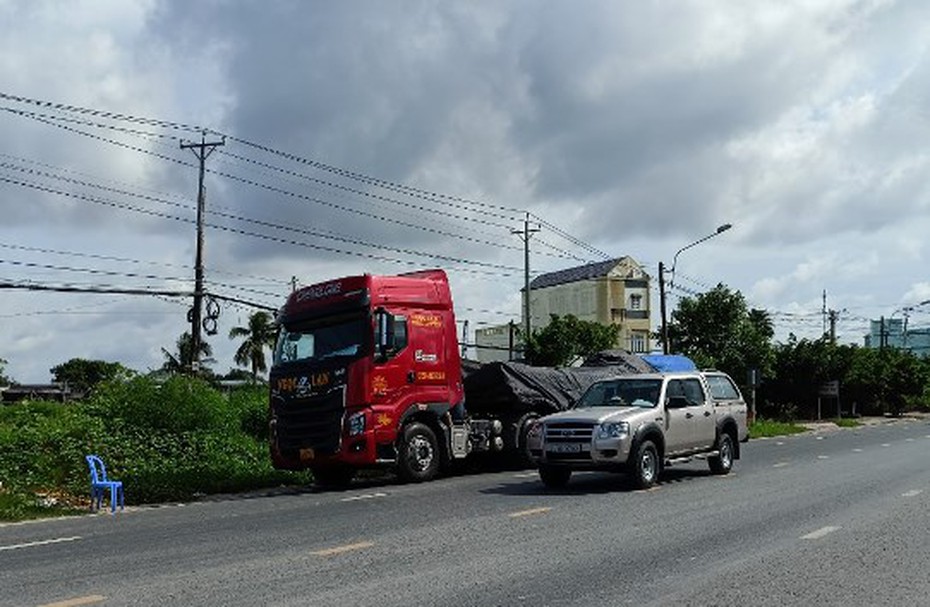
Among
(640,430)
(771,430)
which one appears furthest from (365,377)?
(771,430)

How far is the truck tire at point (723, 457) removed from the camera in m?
19.2

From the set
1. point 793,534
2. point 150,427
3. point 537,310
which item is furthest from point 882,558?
point 537,310

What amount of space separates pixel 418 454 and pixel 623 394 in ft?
12.5

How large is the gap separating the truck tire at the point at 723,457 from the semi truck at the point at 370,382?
4325 mm

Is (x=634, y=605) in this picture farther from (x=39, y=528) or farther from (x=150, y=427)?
(x=150, y=427)

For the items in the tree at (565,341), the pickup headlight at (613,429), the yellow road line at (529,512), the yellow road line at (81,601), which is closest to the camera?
the yellow road line at (81,601)

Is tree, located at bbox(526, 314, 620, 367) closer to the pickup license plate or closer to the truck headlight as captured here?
the truck headlight

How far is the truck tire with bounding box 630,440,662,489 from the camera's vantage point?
1600 centimetres

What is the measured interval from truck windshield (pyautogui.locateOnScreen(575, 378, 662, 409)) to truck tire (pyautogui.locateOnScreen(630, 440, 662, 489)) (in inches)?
33.1

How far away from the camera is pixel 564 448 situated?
1614 cm

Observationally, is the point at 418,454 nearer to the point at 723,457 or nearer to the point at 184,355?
the point at 723,457

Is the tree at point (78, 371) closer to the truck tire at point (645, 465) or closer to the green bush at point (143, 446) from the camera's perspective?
the green bush at point (143, 446)

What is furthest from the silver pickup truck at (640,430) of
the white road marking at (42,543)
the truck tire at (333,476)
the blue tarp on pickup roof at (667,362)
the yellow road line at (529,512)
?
the blue tarp on pickup roof at (667,362)

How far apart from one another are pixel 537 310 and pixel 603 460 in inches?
3009
